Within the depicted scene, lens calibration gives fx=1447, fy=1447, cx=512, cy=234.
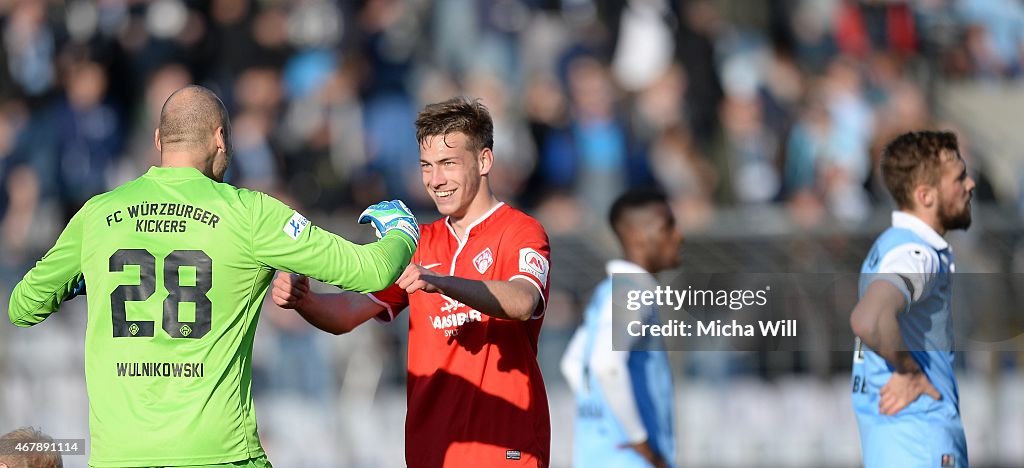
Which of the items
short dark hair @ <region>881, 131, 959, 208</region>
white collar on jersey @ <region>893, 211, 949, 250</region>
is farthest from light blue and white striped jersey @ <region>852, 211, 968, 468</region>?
short dark hair @ <region>881, 131, 959, 208</region>

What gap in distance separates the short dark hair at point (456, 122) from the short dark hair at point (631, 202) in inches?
93.1

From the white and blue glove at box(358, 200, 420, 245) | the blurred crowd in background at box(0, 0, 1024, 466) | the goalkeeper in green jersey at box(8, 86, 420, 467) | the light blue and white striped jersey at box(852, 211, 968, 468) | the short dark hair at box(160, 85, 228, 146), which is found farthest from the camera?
the blurred crowd in background at box(0, 0, 1024, 466)

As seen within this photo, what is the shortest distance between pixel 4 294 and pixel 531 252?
25.1ft

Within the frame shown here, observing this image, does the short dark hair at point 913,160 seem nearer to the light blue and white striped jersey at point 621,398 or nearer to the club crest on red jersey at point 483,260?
the light blue and white striped jersey at point 621,398

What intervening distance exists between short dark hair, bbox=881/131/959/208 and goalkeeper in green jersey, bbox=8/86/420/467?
9.86ft

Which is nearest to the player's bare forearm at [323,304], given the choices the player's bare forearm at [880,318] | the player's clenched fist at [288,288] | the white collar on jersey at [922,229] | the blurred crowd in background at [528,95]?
the player's clenched fist at [288,288]

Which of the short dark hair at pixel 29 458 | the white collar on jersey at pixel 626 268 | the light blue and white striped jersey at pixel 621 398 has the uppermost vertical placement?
the white collar on jersey at pixel 626 268

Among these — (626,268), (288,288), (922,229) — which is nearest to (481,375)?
(288,288)

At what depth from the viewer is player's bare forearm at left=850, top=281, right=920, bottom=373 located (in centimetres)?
679

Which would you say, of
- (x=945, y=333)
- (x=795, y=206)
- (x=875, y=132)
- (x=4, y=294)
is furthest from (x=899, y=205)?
(x=4, y=294)

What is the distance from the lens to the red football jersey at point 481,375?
6.48m

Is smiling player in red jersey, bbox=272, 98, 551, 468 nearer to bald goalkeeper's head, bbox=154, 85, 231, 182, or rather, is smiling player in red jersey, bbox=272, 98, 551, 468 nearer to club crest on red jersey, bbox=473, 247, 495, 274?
club crest on red jersey, bbox=473, 247, 495, 274

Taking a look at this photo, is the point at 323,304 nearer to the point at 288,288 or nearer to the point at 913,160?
the point at 288,288

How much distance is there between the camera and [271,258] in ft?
17.9
